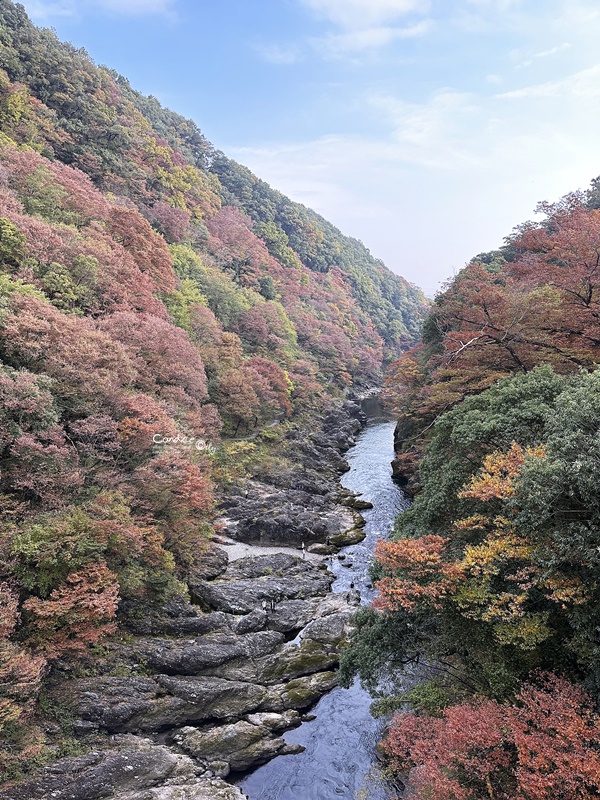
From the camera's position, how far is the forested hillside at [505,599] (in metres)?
7.00

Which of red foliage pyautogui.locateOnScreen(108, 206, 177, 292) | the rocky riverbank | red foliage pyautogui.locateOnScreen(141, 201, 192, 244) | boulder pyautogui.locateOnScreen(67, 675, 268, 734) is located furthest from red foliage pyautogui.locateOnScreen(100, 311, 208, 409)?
red foliage pyautogui.locateOnScreen(141, 201, 192, 244)

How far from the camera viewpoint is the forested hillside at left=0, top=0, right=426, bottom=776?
34.3ft

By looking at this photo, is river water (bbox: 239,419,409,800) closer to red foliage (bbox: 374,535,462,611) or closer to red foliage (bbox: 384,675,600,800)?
red foliage (bbox: 384,675,600,800)

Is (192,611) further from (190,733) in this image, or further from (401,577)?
(401,577)

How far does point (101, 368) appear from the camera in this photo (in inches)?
581

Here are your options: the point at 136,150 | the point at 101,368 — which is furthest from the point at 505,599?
the point at 136,150

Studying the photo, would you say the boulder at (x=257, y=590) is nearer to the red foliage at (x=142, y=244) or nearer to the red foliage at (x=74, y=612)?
the red foliage at (x=74, y=612)

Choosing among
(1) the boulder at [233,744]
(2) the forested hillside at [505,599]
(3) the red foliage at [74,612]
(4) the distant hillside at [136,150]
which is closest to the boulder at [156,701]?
(1) the boulder at [233,744]

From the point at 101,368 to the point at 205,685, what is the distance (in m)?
10.7

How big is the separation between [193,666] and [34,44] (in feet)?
151

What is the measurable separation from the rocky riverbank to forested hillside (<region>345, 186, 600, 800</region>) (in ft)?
10.0

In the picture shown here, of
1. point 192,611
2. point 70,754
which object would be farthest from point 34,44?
point 70,754

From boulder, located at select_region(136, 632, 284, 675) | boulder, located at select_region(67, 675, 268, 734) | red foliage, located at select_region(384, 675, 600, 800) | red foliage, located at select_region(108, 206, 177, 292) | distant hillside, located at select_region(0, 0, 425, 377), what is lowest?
boulder, located at select_region(67, 675, 268, 734)

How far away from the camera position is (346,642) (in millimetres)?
14250
